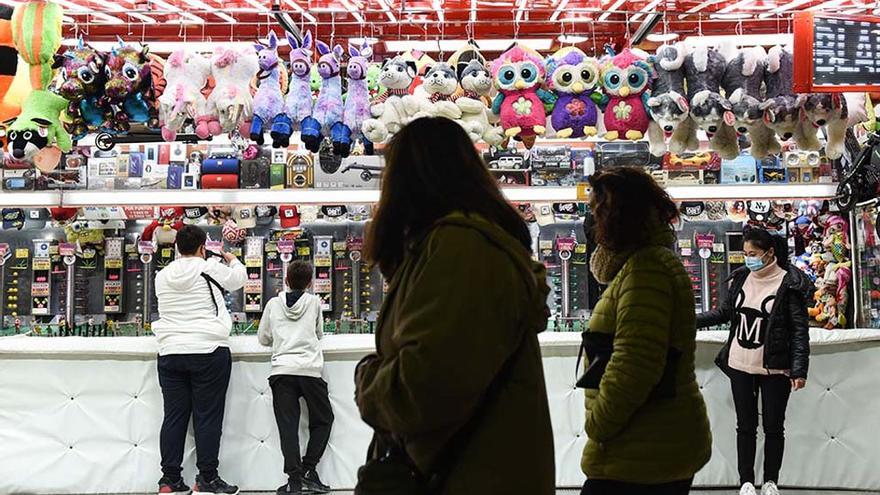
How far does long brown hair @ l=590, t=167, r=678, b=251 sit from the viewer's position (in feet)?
7.40

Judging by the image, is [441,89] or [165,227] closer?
[441,89]

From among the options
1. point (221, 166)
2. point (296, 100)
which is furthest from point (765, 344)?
point (221, 166)

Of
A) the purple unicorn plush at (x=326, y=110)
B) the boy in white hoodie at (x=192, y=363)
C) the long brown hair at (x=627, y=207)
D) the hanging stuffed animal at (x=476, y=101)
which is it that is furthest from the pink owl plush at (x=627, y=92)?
the boy in white hoodie at (x=192, y=363)

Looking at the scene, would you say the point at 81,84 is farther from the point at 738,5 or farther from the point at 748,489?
the point at 738,5

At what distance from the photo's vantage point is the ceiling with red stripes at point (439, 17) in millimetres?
4551

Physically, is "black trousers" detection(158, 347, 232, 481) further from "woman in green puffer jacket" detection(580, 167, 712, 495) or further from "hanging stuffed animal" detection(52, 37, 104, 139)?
"woman in green puffer jacket" detection(580, 167, 712, 495)

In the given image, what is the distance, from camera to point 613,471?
6.95 ft

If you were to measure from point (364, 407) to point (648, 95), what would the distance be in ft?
9.70

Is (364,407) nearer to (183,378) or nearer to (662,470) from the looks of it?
(662,470)

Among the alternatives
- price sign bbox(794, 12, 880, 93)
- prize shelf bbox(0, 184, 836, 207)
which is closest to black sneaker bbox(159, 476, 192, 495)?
prize shelf bbox(0, 184, 836, 207)

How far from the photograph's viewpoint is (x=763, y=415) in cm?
429

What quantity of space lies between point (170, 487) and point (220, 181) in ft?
6.87

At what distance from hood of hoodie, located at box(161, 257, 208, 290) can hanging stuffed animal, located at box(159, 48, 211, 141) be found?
825mm

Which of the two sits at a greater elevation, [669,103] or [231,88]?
[231,88]
